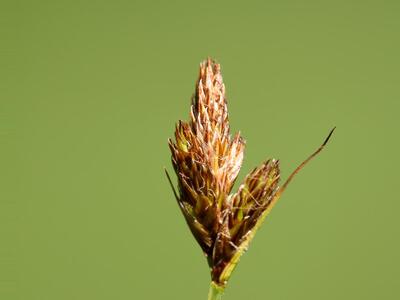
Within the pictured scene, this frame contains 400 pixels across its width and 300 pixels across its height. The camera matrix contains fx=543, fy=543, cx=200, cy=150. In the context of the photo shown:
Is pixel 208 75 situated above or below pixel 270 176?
above

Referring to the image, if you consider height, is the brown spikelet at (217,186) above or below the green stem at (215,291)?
above

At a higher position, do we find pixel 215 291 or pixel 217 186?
pixel 217 186

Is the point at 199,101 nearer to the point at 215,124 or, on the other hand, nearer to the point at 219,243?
the point at 215,124

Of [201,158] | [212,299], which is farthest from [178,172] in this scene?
[212,299]

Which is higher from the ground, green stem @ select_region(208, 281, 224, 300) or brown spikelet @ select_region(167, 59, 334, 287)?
brown spikelet @ select_region(167, 59, 334, 287)
